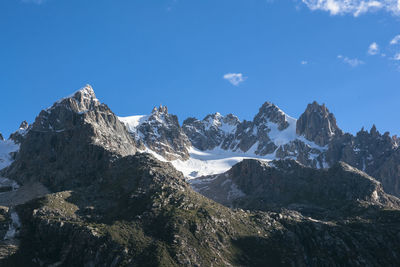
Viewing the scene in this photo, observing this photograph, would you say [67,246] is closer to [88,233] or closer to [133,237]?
[88,233]

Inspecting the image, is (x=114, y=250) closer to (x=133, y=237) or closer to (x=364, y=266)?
(x=133, y=237)

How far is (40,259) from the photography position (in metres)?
196

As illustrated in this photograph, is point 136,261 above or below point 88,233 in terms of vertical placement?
below

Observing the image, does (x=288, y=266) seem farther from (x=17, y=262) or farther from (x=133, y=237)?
(x=17, y=262)

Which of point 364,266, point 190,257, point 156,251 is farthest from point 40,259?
point 364,266

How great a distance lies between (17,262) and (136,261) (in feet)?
181

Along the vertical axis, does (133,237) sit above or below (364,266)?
above

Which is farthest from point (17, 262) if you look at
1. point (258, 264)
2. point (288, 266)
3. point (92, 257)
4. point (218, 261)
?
point (288, 266)

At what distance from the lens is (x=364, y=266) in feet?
655

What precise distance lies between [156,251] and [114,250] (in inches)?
696

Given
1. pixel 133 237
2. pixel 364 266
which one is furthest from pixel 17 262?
pixel 364 266

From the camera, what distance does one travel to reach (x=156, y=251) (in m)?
189

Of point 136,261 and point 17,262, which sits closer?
point 136,261

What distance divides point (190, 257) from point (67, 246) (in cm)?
5541
